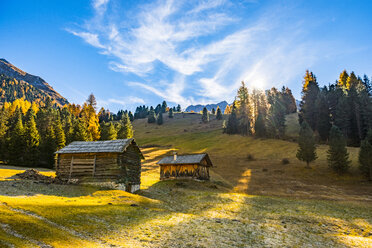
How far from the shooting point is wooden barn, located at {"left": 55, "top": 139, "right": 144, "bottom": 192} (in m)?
28.5

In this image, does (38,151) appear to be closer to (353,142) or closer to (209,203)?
(209,203)

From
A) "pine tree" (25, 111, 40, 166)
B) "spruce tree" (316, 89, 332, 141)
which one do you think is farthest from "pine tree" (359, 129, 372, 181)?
"pine tree" (25, 111, 40, 166)

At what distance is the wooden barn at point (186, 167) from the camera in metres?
44.3

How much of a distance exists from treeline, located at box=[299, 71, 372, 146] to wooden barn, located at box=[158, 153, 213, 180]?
54.7 meters

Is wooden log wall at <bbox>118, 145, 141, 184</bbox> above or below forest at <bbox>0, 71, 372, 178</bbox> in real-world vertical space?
below

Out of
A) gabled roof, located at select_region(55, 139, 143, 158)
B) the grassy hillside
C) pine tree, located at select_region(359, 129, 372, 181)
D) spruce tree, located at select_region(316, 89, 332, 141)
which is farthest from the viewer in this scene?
spruce tree, located at select_region(316, 89, 332, 141)

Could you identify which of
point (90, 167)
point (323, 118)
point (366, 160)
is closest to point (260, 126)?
point (323, 118)

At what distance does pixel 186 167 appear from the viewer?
45250mm

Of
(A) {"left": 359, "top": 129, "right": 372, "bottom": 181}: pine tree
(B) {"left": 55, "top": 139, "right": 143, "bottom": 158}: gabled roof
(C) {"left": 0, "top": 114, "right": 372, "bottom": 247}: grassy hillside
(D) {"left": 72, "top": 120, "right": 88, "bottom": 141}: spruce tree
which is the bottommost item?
(C) {"left": 0, "top": 114, "right": 372, "bottom": 247}: grassy hillside

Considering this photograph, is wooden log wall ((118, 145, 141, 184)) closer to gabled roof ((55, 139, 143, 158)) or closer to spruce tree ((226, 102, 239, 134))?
gabled roof ((55, 139, 143, 158))

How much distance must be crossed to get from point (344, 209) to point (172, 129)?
12480 cm

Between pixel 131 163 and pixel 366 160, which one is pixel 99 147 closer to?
pixel 131 163

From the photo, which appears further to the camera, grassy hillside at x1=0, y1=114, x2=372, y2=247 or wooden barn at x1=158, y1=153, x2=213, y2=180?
wooden barn at x1=158, y1=153, x2=213, y2=180

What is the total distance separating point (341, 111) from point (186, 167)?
6119 cm
